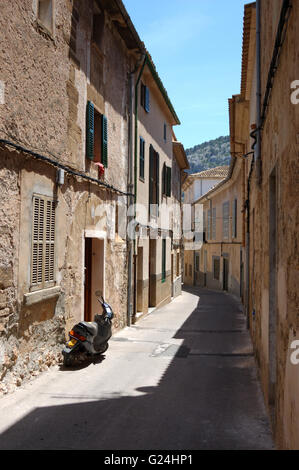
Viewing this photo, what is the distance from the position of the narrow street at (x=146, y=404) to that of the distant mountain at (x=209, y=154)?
5367 inches

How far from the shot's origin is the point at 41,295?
272 inches

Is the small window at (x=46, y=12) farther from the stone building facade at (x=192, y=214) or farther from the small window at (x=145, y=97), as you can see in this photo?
the stone building facade at (x=192, y=214)

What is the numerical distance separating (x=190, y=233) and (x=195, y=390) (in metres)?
32.6

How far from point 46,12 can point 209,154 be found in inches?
5813

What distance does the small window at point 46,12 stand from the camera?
7.23 meters

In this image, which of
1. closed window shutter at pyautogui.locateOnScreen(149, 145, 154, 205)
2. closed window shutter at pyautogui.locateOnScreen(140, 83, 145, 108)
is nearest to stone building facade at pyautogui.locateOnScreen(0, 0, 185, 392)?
closed window shutter at pyautogui.locateOnScreen(140, 83, 145, 108)

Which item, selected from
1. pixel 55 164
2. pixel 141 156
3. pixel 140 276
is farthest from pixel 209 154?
pixel 55 164

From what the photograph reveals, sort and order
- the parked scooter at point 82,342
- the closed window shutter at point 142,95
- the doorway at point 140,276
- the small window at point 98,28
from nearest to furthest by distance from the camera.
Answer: the parked scooter at point 82,342 → the small window at point 98,28 → the closed window shutter at point 142,95 → the doorway at point 140,276

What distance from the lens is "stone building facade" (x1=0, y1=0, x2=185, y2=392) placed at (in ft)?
19.9

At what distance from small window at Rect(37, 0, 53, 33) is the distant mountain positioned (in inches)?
5380

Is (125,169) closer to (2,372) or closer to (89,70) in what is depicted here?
(89,70)

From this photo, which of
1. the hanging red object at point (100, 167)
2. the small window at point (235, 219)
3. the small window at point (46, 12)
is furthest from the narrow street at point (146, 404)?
the small window at point (235, 219)

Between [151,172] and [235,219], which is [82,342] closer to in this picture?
[151,172]

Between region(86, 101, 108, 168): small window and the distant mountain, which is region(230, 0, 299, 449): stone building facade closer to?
region(86, 101, 108, 168): small window
